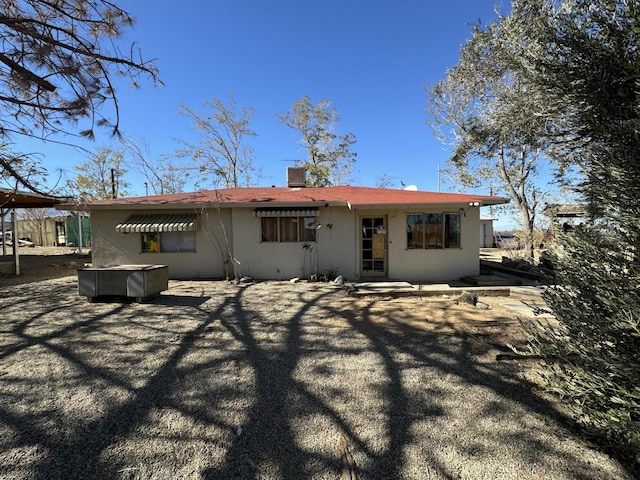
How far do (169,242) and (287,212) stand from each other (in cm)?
454

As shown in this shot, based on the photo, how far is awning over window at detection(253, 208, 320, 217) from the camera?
34.4 ft

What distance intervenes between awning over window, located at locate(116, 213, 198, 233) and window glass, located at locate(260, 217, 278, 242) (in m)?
2.32

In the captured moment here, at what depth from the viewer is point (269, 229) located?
1105cm

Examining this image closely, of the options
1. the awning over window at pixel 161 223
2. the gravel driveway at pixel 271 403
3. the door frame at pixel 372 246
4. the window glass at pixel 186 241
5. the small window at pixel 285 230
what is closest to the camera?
the gravel driveway at pixel 271 403

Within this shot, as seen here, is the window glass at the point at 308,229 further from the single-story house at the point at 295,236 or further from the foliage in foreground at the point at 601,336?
the foliage in foreground at the point at 601,336

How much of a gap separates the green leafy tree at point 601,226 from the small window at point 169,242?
10.7m

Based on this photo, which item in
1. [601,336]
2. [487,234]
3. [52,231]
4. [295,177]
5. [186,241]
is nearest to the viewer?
[601,336]

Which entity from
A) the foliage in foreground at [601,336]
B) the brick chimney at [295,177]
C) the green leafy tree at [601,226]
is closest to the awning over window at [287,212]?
the brick chimney at [295,177]

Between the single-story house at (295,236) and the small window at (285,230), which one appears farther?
the small window at (285,230)

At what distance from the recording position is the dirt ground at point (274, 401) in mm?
2459

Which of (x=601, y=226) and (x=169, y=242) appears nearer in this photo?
(x=601, y=226)

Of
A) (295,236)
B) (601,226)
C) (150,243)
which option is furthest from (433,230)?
(150,243)

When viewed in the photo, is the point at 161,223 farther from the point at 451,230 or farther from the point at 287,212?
the point at 451,230

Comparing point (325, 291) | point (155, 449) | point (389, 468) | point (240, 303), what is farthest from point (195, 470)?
point (325, 291)
